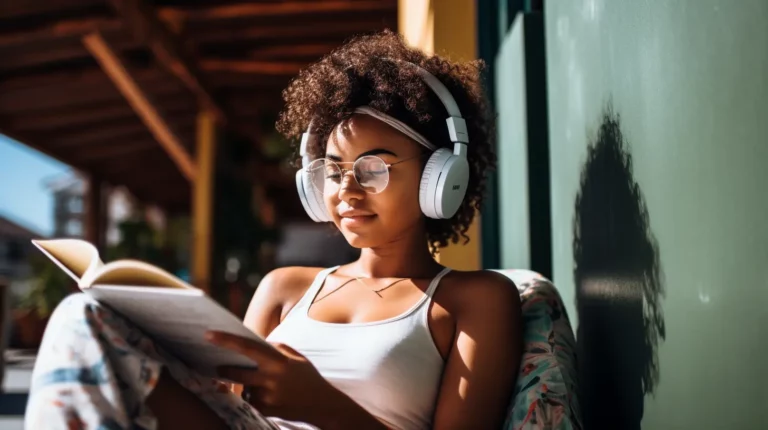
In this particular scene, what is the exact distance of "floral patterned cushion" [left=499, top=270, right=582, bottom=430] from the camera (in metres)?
1.48

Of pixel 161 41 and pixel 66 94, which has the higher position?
pixel 161 41

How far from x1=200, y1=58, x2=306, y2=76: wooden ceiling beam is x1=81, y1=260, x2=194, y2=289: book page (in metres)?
7.46

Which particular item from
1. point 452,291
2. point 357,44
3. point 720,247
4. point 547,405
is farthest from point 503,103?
point 720,247

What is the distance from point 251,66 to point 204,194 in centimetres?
208

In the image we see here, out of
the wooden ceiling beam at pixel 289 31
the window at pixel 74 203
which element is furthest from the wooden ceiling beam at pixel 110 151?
the window at pixel 74 203

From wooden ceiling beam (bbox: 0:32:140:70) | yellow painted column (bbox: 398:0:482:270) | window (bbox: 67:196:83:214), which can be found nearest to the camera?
yellow painted column (bbox: 398:0:482:270)

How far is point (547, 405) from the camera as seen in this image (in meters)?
1.48

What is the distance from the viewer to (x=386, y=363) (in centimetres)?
156

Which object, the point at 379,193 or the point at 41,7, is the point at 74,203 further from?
the point at 379,193

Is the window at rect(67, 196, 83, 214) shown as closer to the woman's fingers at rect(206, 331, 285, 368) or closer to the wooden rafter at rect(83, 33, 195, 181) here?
the wooden rafter at rect(83, 33, 195, 181)

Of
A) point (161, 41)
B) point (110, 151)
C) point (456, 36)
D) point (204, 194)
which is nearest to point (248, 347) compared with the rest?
point (456, 36)

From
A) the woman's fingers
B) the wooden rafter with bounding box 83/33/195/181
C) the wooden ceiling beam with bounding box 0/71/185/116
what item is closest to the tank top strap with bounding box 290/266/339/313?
the woman's fingers

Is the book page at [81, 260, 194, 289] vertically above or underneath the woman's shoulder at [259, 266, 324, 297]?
above

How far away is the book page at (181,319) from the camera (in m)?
1.18
